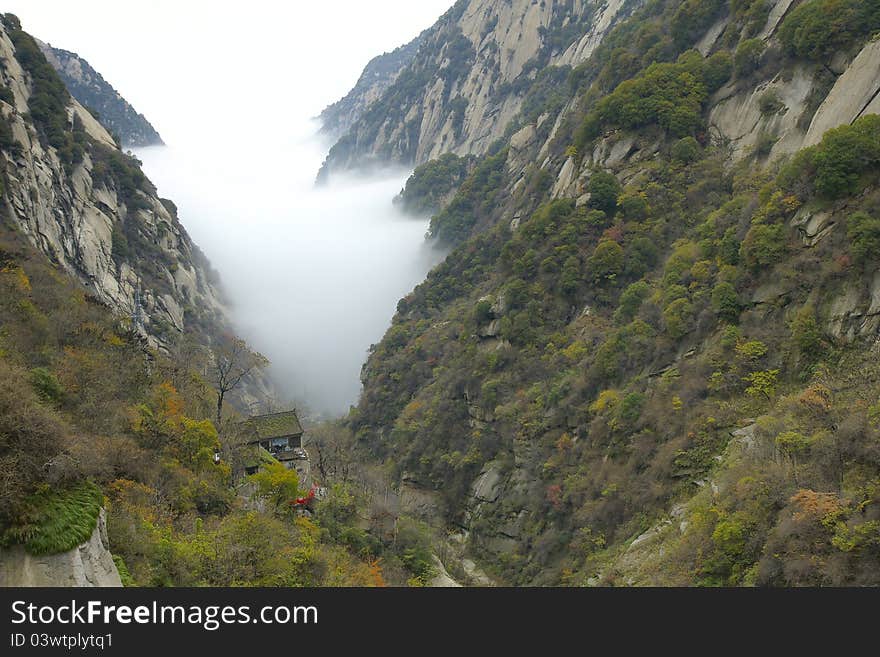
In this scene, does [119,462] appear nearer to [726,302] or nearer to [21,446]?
[21,446]

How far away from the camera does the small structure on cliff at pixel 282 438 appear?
43362mm

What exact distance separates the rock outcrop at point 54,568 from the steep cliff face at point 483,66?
97586 millimetres

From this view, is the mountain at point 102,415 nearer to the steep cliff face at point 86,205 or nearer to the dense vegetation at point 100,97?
the steep cliff face at point 86,205

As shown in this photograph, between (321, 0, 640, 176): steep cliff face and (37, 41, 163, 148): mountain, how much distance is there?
7390 centimetres

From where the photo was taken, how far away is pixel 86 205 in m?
57.6

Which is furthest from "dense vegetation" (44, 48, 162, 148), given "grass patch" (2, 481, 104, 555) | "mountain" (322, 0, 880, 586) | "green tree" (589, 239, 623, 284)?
"grass patch" (2, 481, 104, 555)

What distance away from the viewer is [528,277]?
48.4 m

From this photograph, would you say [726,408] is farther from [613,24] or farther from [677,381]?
[613,24]

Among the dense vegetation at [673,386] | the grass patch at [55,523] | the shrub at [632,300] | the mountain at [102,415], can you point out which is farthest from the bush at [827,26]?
the grass patch at [55,523]

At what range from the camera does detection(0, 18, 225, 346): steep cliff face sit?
47812mm

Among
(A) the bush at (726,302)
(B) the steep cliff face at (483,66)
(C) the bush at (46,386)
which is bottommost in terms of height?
(C) the bush at (46,386)

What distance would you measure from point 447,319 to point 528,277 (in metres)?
16.8

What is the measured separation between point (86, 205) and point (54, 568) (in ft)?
184

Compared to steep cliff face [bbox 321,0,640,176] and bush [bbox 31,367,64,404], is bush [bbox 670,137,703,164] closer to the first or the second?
bush [bbox 31,367,64,404]
